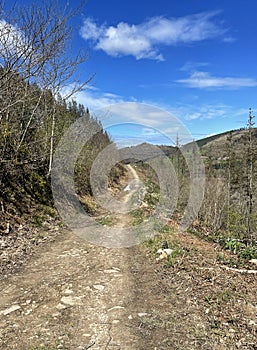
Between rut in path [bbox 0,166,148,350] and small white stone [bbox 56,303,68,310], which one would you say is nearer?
rut in path [bbox 0,166,148,350]

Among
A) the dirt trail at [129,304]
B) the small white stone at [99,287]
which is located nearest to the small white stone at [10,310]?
the dirt trail at [129,304]

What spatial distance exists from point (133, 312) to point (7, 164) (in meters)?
8.97

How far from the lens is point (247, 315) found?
4.46 m

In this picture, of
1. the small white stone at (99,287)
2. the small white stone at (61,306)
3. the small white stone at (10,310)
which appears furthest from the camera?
the small white stone at (99,287)

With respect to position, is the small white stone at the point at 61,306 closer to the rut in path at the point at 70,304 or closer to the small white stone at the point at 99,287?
the rut in path at the point at 70,304

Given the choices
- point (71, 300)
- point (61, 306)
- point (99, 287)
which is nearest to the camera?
point (61, 306)

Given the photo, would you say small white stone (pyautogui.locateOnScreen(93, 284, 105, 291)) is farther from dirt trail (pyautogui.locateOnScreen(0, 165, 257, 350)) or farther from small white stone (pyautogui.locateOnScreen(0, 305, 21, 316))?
small white stone (pyautogui.locateOnScreen(0, 305, 21, 316))

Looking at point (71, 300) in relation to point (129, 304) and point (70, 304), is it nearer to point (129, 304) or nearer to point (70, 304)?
point (70, 304)

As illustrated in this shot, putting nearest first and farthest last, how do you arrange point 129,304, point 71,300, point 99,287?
point 129,304
point 71,300
point 99,287

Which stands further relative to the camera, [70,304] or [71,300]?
[71,300]

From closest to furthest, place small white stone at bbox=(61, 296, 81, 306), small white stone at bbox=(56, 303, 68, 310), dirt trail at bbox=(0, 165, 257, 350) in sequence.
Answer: dirt trail at bbox=(0, 165, 257, 350)
small white stone at bbox=(56, 303, 68, 310)
small white stone at bbox=(61, 296, 81, 306)

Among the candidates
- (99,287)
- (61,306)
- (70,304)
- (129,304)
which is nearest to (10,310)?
(61,306)

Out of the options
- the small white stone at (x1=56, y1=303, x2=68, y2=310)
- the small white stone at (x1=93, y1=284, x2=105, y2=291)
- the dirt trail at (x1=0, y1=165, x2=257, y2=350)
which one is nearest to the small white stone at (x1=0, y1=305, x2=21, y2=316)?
the dirt trail at (x1=0, y1=165, x2=257, y2=350)

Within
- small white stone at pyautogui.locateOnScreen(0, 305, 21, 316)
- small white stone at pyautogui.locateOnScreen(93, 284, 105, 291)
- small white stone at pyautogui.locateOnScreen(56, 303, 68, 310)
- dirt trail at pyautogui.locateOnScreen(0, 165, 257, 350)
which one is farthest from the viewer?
small white stone at pyautogui.locateOnScreen(93, 284, 105, 291)
